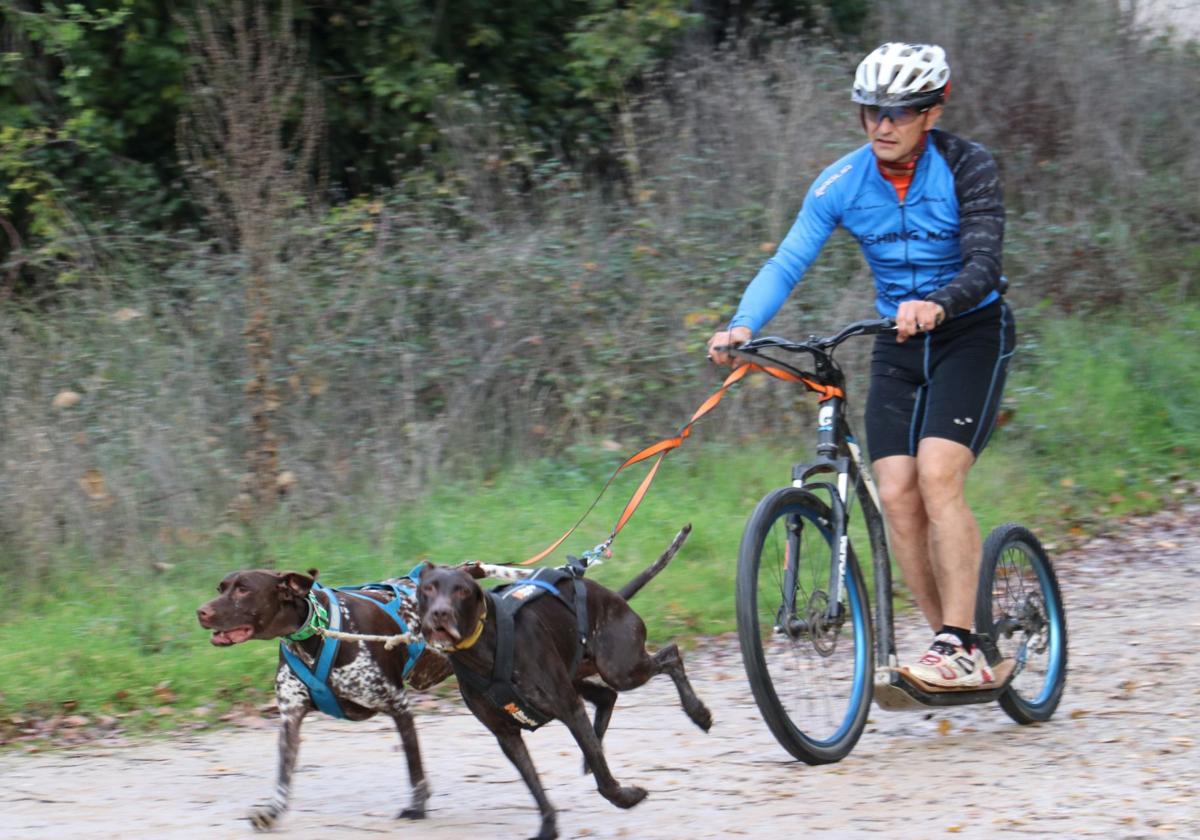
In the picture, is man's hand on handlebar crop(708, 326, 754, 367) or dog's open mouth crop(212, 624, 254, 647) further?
man's hand on handlebar crop(708, 326, 754, 367)

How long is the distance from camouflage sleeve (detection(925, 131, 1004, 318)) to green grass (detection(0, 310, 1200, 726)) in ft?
9.03

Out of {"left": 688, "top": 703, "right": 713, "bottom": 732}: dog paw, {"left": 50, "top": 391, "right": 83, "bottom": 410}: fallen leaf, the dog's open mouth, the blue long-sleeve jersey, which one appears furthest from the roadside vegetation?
the blue long-sleeve jersey

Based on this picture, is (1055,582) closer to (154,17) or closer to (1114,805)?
(1114,805)

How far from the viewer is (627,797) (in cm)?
467

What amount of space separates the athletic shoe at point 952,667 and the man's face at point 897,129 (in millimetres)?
1776

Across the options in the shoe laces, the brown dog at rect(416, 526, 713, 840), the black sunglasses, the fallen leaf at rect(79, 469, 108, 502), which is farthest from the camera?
the fallen leaf at rect(79, 469, 108, 502)

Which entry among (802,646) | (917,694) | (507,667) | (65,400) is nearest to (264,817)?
(507,667)

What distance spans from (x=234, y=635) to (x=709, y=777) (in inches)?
68.8

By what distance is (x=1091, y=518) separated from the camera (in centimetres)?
967

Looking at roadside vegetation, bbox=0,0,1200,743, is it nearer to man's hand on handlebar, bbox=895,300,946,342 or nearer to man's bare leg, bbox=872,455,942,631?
man's bare leg, bbox=872,455,942,631

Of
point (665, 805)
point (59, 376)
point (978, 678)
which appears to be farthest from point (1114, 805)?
point (59, 376)

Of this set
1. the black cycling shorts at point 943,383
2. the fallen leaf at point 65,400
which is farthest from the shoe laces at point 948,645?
the fallen leaf at point 65,400

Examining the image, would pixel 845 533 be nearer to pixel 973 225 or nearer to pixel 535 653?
pixel 973 225

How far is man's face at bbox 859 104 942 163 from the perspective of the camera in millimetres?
5156
